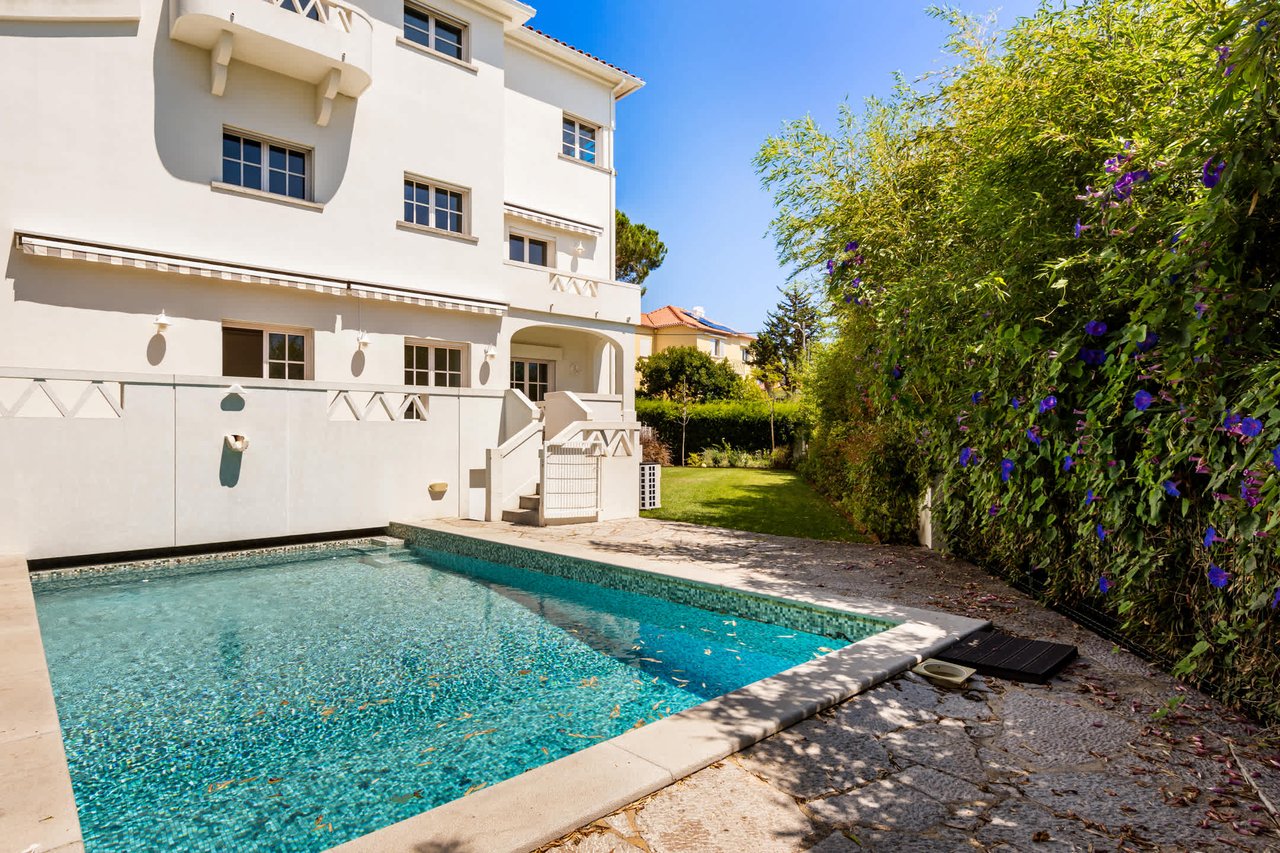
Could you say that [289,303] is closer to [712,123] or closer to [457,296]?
[457,296]

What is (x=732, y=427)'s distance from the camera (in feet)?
98.9

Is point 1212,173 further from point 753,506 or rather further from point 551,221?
point 551,221

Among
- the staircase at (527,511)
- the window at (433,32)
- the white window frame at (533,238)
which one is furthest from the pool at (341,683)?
the window at (433,32)

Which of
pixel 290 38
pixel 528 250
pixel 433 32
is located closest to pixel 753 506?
pixel 528 250

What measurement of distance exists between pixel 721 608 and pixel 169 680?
5.41 m

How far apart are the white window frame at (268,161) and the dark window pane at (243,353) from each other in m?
2.86

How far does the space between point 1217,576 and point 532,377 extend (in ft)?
59.1

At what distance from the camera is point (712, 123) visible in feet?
55.5

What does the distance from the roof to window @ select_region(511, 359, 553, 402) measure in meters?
31.6

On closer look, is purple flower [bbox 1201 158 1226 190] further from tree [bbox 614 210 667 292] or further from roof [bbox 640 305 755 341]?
roof [bbox 640 305 755 341]

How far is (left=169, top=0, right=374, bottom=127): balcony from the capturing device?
12297 millimetres

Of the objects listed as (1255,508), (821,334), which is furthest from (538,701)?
(821,334)

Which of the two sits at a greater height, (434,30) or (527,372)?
(434,30)

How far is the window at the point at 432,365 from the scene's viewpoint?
15945mm
